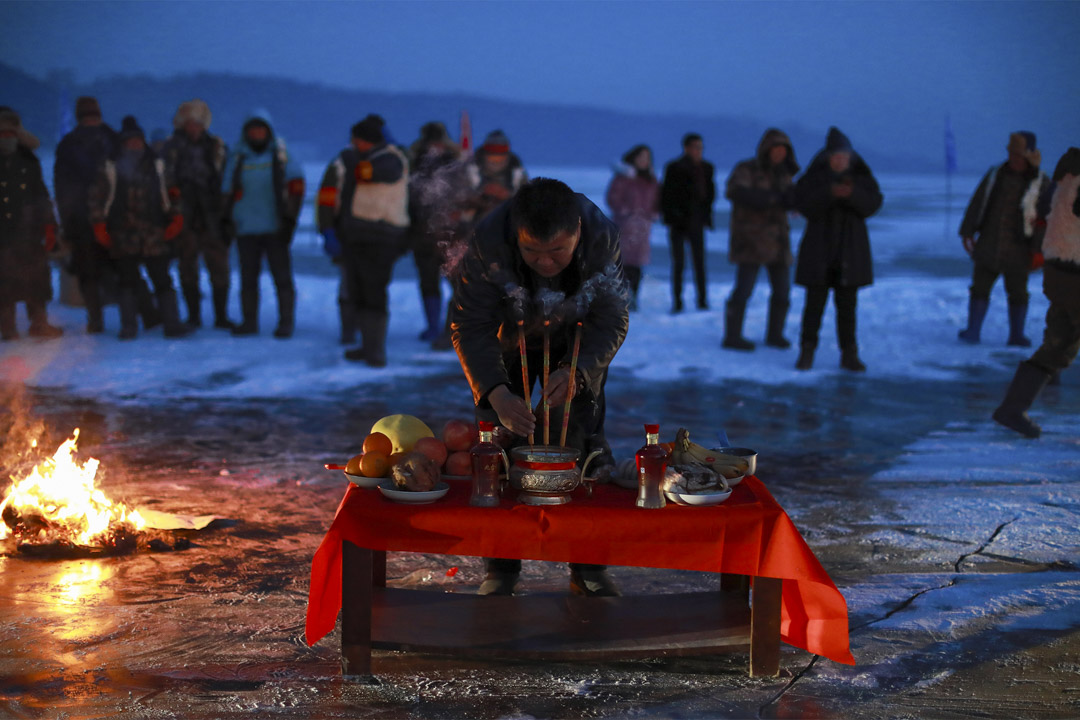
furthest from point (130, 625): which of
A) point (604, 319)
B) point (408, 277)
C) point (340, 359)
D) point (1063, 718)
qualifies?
point (408, 277)

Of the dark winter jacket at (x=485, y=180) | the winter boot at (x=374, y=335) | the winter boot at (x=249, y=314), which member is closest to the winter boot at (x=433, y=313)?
the winter boot at (x=374, y=335)

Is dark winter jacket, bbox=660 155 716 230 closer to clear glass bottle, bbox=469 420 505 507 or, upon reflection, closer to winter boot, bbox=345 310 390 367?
winter boot, bbox=345 310 390 367

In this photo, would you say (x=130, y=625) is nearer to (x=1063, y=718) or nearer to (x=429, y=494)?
(x=429, y=494)

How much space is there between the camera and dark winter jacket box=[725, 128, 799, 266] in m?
9.95

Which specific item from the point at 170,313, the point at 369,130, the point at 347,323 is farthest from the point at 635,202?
the point at 170,313

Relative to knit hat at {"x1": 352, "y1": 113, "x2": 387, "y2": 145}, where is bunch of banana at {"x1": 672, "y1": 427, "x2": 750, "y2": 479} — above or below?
below

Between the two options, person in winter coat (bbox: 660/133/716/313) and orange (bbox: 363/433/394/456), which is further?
person in winter coat (bbox: 660/133/716/313)

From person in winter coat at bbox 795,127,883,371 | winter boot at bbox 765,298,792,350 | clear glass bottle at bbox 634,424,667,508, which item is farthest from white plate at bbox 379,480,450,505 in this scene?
winter boot at bbox 765,298,792,350

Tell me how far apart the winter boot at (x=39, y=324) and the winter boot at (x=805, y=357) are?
23.4ft

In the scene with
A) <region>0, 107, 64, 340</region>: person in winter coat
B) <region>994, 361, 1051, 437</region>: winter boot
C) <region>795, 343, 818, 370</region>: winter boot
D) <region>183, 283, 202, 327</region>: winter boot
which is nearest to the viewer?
<region>994, 361, 1051, 437</region>: winter boot

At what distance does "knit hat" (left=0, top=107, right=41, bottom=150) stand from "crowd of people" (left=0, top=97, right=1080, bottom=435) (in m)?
0.01

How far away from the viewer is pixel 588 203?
4.11 meters

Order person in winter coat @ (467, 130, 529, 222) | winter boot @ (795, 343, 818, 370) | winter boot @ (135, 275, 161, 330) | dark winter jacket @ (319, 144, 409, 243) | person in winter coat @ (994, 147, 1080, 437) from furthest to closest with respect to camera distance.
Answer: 1. winter boot @ (135, 275, 161, 330)
2. winter boot @ (795, 343, 818, 370)
3. person in winter coat @ (467, 130, 529, 222)
4. dark winter jacket @ (319, 144, 409, 243)
5. person in winter coat @ (994, 147, 1080, 437)

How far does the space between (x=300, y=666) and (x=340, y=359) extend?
6.31 meters
